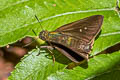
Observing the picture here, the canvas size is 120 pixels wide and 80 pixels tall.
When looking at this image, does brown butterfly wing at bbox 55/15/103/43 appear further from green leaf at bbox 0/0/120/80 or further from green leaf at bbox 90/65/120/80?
green leaf at bbox 90/65/120/80

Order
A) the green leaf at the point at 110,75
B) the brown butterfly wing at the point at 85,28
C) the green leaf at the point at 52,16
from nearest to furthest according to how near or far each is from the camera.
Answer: the green leaf at the point at 110,75, the green leaf at the point at 52,16, the brown butterfly wing at the point at 85,28

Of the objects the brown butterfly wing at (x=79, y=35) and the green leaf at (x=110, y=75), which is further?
the brown butterfly wing at (x=79, y=35)

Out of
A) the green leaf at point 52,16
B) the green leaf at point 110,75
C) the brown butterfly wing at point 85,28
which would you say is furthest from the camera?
the brown butterfly wing at point 85,28

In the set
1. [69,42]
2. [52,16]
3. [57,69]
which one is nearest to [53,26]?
[52,16]

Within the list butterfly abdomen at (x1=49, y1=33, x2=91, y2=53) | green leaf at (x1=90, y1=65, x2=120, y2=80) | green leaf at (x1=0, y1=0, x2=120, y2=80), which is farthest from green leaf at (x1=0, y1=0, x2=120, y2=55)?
green leaf at (x1=90, y1=65, x2=120, y2=80)

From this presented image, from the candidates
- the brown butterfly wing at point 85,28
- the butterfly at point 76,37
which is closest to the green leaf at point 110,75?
the butterfly at point 76,37

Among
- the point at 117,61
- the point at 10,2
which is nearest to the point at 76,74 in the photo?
the point at 117,61

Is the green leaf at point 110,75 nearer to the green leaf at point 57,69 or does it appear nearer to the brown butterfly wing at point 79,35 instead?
the green leaf at point 57,69

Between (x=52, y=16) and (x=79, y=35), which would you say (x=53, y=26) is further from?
(x=79, y=35)
